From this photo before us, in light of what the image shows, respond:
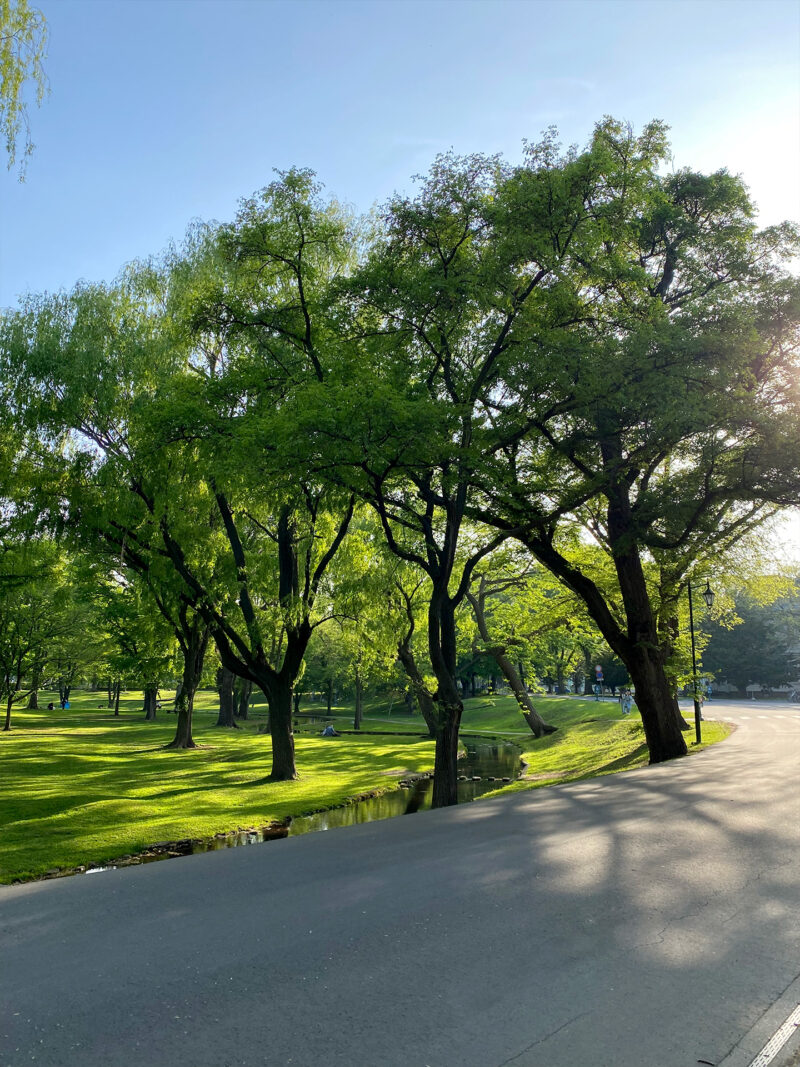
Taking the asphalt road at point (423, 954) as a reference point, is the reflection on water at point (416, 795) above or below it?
below

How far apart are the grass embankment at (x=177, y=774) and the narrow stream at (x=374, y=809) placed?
0.35 metres

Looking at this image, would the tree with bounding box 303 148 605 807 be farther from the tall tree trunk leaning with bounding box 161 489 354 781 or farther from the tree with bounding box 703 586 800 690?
the tree with bounding box 703 586 800 690

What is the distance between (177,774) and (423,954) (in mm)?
19036

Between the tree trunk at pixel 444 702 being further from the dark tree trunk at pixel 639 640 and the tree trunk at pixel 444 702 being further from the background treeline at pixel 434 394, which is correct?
the dark tree trunk at pixel 639 640

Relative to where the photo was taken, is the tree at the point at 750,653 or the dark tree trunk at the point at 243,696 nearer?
the dark tree trunk at the point at 243,696

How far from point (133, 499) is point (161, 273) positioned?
6840 millimetres

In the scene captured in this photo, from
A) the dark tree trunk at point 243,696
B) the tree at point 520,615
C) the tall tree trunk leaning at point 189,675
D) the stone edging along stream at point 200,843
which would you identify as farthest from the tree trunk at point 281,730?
the dark tree trunk at point 243,696

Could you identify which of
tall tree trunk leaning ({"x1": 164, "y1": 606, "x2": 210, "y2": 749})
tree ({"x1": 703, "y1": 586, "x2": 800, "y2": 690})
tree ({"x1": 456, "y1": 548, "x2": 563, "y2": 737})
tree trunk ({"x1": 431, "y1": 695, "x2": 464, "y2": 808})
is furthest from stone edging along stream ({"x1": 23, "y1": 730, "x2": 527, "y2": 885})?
tree ({"x1": 703, "y1": 586, "x2": 800, "y2": 690})

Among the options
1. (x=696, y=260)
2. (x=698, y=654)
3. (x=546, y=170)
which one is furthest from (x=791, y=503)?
(x=698, y=654)

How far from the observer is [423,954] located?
16.9ft

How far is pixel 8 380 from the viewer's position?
15805mm

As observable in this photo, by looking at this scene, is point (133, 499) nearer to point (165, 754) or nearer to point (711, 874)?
point (711, 874)

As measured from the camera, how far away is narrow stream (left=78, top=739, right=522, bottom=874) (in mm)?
12586

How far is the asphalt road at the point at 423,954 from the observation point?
3914mm
